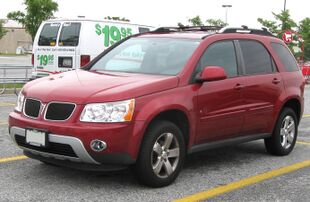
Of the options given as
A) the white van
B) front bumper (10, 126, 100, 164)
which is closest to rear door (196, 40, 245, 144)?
front bumper (10, 126, 100, 164)

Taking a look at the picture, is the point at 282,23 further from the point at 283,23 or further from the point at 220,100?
the point at 220,100

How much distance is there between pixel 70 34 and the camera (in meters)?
13.3

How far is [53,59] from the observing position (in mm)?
13586

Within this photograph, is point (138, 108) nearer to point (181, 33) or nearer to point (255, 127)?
point (181, 33)

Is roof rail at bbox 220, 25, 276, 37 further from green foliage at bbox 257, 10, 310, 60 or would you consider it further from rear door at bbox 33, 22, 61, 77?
green foliage at bbox 257, 10, 310, 60

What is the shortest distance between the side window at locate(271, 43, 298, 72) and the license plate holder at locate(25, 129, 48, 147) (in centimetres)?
365

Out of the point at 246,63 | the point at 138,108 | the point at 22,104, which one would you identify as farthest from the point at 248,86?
the point at 22,104

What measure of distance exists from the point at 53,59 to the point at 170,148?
8950 mm

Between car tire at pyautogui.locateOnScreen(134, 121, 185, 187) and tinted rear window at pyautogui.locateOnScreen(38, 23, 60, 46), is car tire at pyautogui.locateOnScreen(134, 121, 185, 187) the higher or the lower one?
the lower one

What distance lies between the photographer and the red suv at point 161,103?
478 centimetres

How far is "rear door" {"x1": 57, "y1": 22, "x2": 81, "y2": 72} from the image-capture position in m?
13.1

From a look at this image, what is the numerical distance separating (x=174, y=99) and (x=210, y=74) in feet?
1.83

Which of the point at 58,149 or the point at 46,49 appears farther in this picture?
the point at 46,49

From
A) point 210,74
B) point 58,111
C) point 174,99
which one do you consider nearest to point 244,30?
point 210,74
